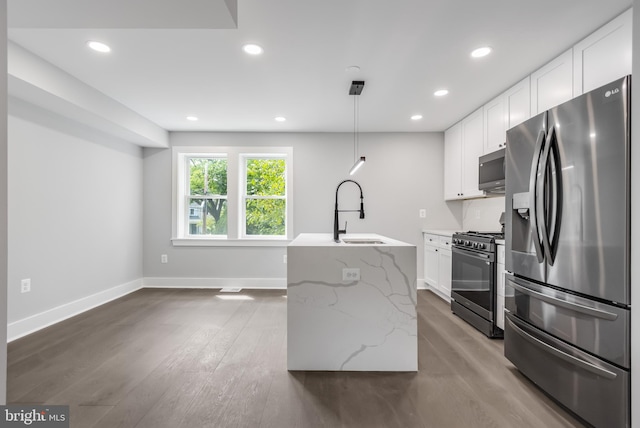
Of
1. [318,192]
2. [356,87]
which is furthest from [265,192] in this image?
[356,87]

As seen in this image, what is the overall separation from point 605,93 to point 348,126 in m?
3.15

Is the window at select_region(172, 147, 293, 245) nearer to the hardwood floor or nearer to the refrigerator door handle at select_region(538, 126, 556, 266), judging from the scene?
the hardwood floor

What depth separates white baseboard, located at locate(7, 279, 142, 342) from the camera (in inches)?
110

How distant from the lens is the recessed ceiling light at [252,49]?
230cm

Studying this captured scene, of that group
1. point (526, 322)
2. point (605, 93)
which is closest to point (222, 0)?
point (605, 93)

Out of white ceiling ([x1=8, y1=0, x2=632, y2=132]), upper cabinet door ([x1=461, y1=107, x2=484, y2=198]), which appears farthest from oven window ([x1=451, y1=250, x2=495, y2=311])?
white ceiling ([x1=8, y1=0, x2=632, y2=132])

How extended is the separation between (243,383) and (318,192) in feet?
10.2

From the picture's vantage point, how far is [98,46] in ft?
7.55

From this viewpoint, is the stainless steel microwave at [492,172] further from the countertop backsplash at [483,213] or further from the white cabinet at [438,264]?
the white cabinet at [438,264]

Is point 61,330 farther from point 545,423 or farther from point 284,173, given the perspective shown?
point 545,423

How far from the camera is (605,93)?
4.92ft

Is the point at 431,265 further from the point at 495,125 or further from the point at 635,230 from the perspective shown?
the point at 635,230

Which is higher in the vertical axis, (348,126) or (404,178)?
(348,126)

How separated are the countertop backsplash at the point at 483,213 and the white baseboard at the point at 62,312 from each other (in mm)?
5064
